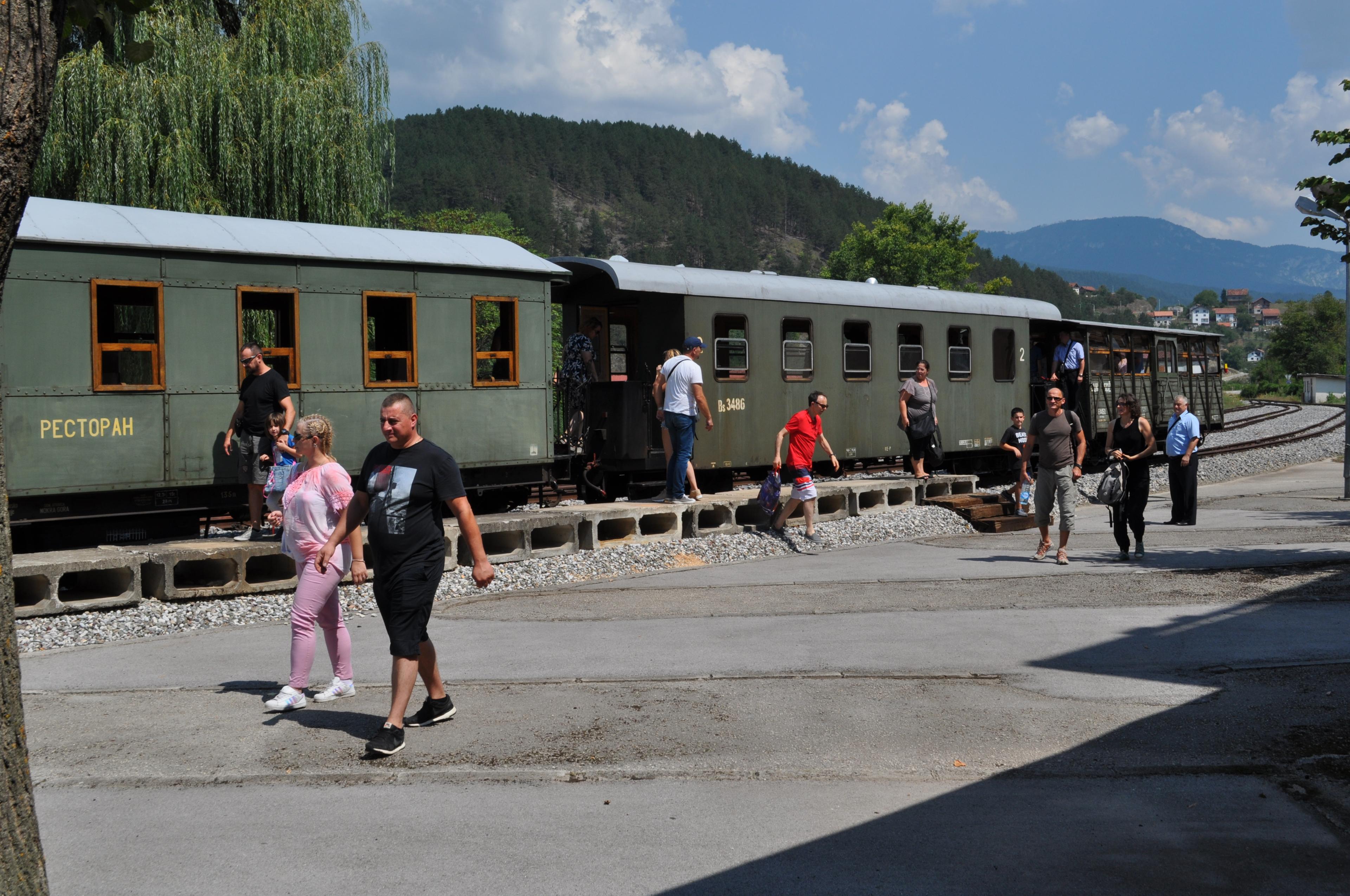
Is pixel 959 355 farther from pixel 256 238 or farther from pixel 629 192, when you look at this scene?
pixel 629 192

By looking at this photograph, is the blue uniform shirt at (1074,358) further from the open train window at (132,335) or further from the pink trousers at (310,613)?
the pink trousers at (310,613)

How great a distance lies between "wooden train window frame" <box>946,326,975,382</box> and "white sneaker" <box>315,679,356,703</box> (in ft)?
46.6

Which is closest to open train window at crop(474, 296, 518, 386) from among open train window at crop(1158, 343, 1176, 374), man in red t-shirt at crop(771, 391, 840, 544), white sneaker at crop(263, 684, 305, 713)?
man in red t-shirt at crop(771, 391, 840, 544)

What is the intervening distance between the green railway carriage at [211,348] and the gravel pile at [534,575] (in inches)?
64.2

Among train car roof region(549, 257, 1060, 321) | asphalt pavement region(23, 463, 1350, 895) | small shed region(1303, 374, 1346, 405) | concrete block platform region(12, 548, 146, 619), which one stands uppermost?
train car roof region(549, 257, 1060, 321)

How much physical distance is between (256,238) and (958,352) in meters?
12.0

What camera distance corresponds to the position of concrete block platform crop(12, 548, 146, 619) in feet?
31.3

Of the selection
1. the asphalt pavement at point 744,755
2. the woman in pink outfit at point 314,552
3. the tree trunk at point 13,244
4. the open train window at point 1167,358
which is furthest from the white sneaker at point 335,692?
the open train window at point 1167,358

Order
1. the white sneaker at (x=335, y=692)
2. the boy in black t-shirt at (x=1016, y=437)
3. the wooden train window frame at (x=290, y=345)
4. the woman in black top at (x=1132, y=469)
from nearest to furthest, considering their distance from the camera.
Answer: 1. the white sneaker at (x=335, y=692)
2. the wooden train window frame at (x=290, y=345)
3. the woman in black top at (x=1132, y=469)
4. the boy in black t-shirt at (x=1016, y=437)

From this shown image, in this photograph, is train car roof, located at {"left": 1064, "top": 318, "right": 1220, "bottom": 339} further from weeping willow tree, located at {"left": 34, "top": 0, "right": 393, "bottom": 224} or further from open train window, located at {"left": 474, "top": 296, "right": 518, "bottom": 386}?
weeping willow tree, located at {"left": 34, "top": 0, "right": 393, "bottom": 224}

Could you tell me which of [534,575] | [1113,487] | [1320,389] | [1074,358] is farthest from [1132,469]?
[1320,389]

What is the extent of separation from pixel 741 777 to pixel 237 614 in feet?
19.3

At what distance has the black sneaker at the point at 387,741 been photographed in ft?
20.0

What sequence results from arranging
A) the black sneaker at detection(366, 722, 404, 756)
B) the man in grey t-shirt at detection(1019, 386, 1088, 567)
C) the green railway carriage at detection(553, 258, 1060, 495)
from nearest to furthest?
the black sneaker at detection(366, 722, 404, 756) → the man in grey t-shirt at detection(1019, 386, 1088, 567) → the green railway carriage at detection(553, 258, 1060, 495)
